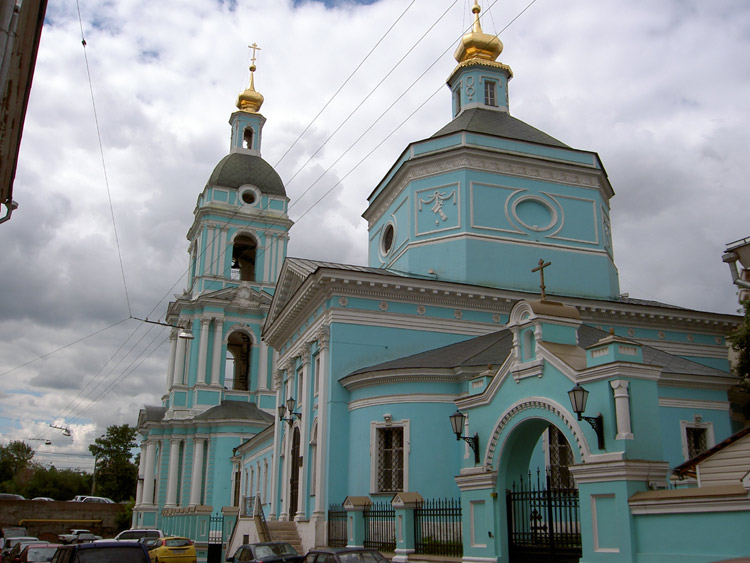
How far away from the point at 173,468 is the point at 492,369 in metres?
32.7

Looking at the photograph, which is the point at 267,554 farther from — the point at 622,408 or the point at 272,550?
the point at 622,408

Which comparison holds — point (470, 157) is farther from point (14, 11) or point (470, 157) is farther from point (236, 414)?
point (236, 414)

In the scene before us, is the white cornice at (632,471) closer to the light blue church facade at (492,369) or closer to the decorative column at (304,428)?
the light blue church facade at (492,369)

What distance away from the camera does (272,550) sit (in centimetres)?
1744

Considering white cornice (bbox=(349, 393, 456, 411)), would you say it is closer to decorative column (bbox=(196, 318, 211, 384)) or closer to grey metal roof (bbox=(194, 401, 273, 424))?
grey metal roof (bbox=(194, 401, 273, 424))

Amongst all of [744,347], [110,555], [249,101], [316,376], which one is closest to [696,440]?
[744,347]

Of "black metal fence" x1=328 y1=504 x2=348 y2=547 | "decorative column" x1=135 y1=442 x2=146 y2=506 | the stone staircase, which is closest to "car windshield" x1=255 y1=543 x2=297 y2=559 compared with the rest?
"black metal fence" x1=328 y1=504 x2=348 y2=547

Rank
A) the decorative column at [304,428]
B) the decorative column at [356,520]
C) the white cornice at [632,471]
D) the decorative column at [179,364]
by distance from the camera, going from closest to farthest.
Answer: the white cornice at [632,471] → the decorative column at [356,520] → the decorative column at [304,428] → the decorative column at [179,364]

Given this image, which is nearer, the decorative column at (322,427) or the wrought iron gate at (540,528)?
the wrought iron gate at (540,528)

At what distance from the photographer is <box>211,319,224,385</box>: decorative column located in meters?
44.2

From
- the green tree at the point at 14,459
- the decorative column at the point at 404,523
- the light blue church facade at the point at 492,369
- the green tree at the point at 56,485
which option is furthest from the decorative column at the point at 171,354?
the green tree at the point at 14,459

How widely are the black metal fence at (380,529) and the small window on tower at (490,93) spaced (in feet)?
60.1

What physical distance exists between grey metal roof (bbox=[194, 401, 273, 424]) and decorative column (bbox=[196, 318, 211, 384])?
1.93 metres

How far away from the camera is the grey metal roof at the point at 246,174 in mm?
48594
